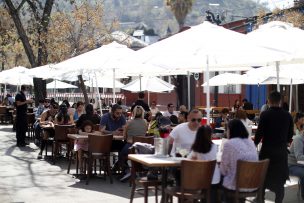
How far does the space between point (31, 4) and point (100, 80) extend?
16.1 feet

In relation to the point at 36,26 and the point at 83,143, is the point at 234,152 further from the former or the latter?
the point at 36,26

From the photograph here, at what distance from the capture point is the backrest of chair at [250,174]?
279 inches

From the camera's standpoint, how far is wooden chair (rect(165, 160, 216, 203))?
7.07m

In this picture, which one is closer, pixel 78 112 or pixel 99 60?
pixel 99 60

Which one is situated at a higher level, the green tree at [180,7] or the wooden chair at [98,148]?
the green tree at [180,7]

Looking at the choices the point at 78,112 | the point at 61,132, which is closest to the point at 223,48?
the point at 61,132

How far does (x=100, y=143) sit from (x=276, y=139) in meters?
4.34

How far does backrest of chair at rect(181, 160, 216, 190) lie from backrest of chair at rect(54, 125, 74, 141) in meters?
7.27

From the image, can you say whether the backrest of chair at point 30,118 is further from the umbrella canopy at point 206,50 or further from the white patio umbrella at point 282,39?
the white patio umbrella at point 282,39

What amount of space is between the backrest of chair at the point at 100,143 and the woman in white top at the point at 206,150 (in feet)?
13.3

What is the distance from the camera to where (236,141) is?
730cm

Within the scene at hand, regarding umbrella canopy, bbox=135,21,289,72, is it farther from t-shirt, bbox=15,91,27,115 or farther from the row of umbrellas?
t-shirt, bbox=15,91,27,115

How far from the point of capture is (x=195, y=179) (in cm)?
714

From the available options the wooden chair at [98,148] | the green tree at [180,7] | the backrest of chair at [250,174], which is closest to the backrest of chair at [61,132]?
the wooden chair at [98,148]
